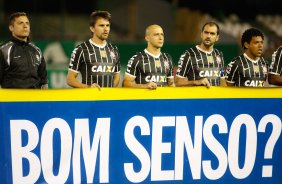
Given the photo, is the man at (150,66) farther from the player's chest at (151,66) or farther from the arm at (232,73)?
the arm at (232,73)

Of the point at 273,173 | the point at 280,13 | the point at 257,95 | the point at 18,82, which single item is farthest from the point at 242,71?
the point at 280,13

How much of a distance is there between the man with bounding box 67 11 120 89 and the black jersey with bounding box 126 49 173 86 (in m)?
0.28

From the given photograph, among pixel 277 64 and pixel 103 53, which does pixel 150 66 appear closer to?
pixel 103 53

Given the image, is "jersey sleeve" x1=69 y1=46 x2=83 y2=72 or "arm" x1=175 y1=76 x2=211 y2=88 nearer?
"arm" x1=175 y1=76 x2=211 y2=88

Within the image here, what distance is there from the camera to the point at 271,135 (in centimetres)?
660

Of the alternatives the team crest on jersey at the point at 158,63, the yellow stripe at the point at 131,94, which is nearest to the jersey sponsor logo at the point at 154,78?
the team crest on jersey at the point at 158,63

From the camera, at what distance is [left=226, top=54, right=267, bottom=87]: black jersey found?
7465 millimetres

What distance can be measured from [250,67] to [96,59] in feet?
6.49

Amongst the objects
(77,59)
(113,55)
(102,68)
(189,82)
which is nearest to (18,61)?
(77,59)

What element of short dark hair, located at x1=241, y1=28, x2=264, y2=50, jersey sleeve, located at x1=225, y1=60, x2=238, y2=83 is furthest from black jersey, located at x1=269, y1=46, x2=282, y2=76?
jersey sleeve, located at x1=225, y1=60, x2=238, y2=83

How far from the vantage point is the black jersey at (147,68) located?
729cm

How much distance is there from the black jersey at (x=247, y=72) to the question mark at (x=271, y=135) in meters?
0.95

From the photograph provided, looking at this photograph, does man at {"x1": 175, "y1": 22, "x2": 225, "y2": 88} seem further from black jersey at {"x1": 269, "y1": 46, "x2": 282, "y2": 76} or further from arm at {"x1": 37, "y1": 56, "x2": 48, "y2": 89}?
arm at {"x1": 37, "y1": 56, "x2": 48, "y2": 89}

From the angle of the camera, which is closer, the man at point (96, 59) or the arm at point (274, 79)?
the man at point (96, 59)
